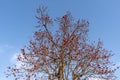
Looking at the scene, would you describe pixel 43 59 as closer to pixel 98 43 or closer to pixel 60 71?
pixel 60 71

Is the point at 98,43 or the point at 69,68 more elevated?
the point at 98,43

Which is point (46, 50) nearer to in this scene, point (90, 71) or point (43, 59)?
point (43, 59)

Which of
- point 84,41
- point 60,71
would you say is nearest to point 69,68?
point 60,71

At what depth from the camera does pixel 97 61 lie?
26156 mm

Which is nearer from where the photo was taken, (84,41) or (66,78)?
(66,78)

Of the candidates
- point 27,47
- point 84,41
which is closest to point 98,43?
point 84,41

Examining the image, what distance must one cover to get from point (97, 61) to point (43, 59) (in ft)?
12.5

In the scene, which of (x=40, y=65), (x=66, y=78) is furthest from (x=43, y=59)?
(x=66, y=78)

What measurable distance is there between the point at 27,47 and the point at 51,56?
186 cm

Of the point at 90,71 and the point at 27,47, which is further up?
the point at 27,47

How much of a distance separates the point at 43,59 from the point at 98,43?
4.22 metres

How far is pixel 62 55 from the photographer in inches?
1014

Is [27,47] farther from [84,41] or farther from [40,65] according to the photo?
[84,41]

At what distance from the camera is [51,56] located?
1025 inches
